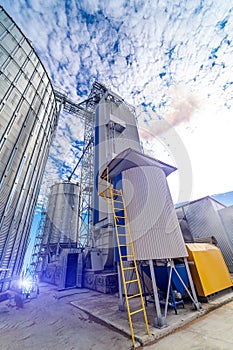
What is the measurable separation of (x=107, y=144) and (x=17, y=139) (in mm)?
7128

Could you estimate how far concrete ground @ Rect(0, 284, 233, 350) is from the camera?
3682 millimetres

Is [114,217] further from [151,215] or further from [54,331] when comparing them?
[54,331]

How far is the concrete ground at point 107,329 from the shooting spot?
368 cm

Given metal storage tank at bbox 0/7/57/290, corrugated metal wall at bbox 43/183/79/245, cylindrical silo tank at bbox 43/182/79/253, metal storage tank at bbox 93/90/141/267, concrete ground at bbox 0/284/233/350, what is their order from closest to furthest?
concrete ground at bbox 0/284/233/350, metal storage tank at bbox 0/7/57/290, metal storage tank at bbox 93/90/141/267, cylindrical silo tank at bbox 43/182/79/253, corrugated metal wall at bbox 43/183/79/245

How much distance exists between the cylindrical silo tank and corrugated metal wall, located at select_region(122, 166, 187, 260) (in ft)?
43.8

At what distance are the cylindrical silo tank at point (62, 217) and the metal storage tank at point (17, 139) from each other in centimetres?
762

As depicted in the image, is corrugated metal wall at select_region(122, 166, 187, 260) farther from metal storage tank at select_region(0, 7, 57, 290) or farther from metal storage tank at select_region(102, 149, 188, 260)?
metal storage tank at select_region(0, 7, 57, 290)

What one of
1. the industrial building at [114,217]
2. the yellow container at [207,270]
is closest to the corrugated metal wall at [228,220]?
the industrial building at [114,217]

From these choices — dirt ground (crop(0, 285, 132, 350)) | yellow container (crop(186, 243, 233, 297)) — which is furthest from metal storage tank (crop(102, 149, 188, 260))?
dirt ground (crop(0, 285, 132, 350))

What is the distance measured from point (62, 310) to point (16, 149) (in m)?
7.89

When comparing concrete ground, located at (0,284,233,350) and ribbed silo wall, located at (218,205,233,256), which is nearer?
concrete ground, located at (0,284,233,350)

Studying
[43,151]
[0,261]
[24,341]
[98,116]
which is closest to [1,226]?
[0,261]

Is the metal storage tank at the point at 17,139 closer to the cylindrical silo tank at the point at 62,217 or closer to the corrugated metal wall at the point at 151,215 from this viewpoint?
the corrugated metal wall at the point at 151,215

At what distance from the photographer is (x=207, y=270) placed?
7.24 meters
